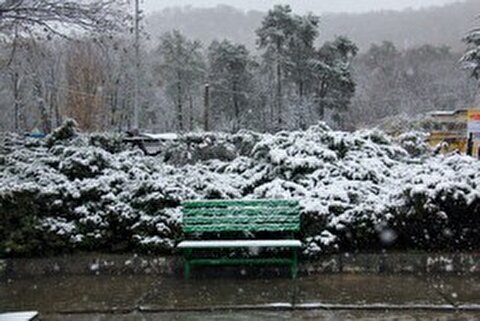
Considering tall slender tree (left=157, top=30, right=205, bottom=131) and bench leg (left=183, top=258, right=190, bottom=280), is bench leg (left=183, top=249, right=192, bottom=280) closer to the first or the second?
bench leg (left=183, top=258, right=190, bottom=280)

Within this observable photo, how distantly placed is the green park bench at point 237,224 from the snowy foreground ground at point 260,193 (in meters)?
0.23

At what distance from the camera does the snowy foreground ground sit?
888cm

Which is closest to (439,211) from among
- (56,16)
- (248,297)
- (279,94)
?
(248,297)

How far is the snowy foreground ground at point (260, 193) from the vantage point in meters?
8.88

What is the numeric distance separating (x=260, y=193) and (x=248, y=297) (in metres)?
2.25

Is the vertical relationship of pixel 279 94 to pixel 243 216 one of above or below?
above

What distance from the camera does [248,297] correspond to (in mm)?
7625

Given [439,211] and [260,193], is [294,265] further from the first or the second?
[439,211]

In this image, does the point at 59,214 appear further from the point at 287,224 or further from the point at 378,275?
the point at 378,275

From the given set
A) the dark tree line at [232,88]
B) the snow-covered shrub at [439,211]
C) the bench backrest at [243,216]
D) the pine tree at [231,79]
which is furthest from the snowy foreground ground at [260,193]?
the pine tree at [231,79]

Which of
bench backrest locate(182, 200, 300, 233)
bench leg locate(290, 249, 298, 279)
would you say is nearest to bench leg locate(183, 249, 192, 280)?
bench backrest locate(182, 200, 300, 233)

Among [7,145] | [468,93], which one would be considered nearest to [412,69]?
[468,93]

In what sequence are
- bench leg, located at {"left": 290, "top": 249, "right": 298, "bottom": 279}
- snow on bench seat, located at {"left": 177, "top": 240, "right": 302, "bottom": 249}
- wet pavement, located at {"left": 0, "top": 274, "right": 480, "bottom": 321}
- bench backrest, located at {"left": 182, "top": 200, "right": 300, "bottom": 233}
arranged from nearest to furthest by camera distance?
wet pavement, located at {"left": 0, "top": 274, "right": 480, "bottom": 321}
snow on bench seat, located at {"left": 177, "top": 240, "right": 302, "bottom": 249}
bench leg, located at {"left": 290, "top": 249, "right": 298, "bottom": 279}
bench backrest, located at {"left": 182, "top": 200, "right": 300, "bottom": 233}

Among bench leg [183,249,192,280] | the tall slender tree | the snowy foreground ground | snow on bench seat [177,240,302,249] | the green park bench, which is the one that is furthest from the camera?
the tall slender tree
